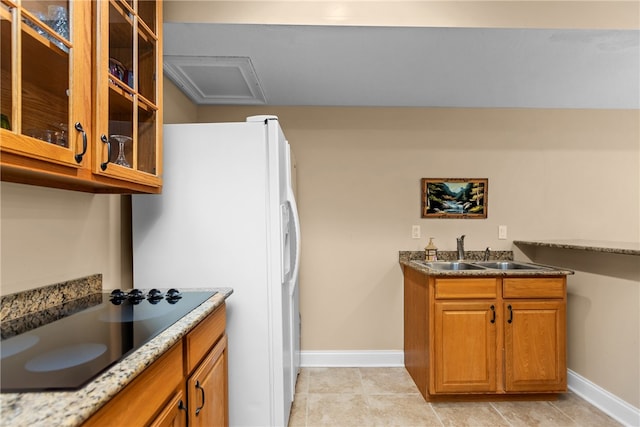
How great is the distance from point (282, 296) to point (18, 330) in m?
1.08

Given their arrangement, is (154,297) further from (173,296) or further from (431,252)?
(431,252)

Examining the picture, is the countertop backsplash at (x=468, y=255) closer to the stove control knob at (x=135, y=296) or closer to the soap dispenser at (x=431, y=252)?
the soap dispenser at (x=431, y=252)

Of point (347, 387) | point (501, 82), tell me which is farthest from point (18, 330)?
point (501, 82)

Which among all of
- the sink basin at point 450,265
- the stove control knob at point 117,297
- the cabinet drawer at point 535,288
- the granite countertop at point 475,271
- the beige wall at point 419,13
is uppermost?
the beige wall at point 419,13

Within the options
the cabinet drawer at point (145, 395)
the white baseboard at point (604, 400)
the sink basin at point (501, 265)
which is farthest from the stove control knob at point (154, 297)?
the white baseboard at point (604, 400)

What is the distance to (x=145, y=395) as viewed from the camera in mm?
880

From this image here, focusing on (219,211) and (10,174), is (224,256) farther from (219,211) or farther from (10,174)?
(10,174)

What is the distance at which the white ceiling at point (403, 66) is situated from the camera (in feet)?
6.20

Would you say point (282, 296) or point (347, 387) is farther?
point (347, 387)

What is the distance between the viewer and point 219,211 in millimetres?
1773

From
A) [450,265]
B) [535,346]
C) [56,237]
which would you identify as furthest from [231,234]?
[535,346]

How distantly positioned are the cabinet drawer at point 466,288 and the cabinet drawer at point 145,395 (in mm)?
1770

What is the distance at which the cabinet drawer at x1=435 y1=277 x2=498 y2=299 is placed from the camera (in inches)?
91.7

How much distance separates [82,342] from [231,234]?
0.89 metres
